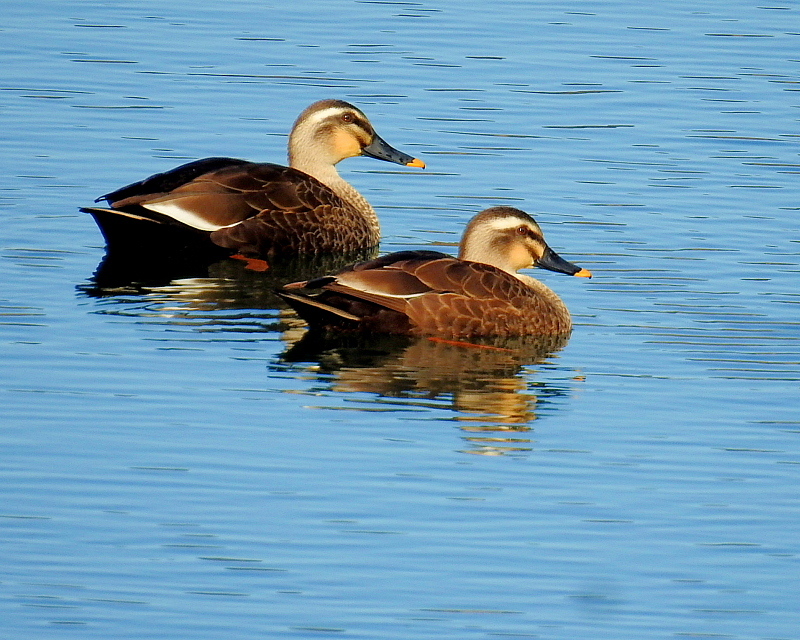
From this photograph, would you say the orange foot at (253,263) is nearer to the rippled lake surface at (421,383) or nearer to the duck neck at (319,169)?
the rippled lake surface at (421,383)

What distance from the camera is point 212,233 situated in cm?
1427

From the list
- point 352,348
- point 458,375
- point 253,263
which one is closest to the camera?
point 458,375

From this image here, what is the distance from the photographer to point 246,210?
14.4 metres

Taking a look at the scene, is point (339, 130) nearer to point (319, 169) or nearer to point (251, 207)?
point (319, 169)

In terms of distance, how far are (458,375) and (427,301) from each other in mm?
870

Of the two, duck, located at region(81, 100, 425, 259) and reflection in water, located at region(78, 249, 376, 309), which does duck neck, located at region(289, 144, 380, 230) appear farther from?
reflection in water, located at region(78, 249, 376, 309)

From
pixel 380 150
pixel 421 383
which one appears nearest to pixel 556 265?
pixel 421 383

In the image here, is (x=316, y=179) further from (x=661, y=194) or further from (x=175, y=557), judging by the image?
(x=175, y=557)

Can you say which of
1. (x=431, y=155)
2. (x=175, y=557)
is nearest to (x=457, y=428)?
(x=175, y=557)

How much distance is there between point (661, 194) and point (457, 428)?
644 cm

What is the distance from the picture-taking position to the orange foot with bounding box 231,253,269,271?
46.6 feet

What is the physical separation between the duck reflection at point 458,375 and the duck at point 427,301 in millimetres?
95

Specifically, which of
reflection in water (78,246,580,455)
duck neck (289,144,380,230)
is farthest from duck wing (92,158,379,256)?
duck neck (289,144,380,230)

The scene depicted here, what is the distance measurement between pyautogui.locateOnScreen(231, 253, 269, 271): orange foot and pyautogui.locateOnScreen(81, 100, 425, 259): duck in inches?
1.7
